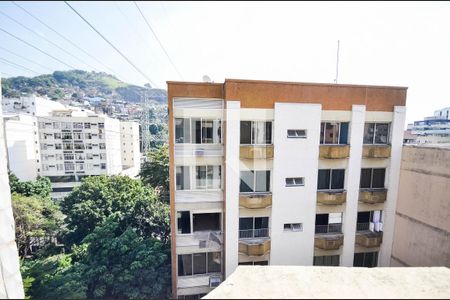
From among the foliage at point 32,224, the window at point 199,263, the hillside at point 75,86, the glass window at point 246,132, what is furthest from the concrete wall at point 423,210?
the foliage at point 32,224

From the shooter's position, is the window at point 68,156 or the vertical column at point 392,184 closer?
the vertical column at point 392,184

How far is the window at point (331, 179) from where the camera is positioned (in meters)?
9.56

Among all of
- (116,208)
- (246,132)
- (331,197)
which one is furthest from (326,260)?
(116,208)

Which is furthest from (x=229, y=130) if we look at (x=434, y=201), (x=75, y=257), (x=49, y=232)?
(x=49, y=232)

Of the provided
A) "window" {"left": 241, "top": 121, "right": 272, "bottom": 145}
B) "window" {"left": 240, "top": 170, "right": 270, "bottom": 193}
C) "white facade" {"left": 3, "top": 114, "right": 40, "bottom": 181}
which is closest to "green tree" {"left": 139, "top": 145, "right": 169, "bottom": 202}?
"window" {"left": 240, "top": 170, "right": 270, "bottom": 193}

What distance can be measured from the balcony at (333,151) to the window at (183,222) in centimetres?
662

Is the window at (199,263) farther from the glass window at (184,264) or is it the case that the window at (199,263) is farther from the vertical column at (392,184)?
the vertical column at (392,184)

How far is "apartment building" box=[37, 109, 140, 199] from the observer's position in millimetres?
33875

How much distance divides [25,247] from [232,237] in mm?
19721

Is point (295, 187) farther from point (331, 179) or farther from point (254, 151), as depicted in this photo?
point (254, 151)

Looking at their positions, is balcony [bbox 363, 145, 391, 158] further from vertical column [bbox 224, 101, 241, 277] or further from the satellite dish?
the satellite dish

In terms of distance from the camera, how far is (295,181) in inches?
368

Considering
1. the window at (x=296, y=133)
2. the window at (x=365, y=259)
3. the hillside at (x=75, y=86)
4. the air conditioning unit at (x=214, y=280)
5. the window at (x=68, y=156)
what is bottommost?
the air conditioning unit at (x=214, y=280)

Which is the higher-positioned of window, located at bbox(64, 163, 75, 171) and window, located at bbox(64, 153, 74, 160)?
window, located at bbox(64, 153, 74, 160)
